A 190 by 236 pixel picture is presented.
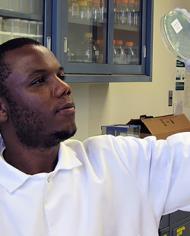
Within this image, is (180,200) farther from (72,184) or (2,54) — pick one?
(2,54)

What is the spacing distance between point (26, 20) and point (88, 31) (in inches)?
21.3

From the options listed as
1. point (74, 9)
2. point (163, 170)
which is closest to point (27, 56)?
point (163, 170)

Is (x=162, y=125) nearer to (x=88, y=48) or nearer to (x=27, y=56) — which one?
(x=88, y=48)

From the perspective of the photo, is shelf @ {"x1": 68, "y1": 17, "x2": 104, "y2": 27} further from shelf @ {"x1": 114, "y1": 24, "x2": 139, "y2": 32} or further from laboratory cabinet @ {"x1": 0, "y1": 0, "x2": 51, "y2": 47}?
laboratory cabinet @ {"x1": 0, "y1": 0, "x2": 51, "y2": 47}

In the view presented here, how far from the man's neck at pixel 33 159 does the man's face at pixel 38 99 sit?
0.10 feet

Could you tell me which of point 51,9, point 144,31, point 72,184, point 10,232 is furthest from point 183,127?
point 10,232

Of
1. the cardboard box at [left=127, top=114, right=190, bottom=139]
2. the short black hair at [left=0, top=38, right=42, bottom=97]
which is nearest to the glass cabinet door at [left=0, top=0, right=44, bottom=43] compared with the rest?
the short black hair at [left=0, top=38, right=42, bottom=97]

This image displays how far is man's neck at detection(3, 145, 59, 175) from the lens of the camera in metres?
1.43

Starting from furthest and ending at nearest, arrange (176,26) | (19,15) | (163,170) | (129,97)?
(129,97), (19,15), (176,26), (163,170)

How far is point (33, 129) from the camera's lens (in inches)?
54.1

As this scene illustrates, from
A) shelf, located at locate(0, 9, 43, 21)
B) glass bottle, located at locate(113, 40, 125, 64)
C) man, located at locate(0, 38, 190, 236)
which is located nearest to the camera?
man, located at locate(0, 38, 190, 236)

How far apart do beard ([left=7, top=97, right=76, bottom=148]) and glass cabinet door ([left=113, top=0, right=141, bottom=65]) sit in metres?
1.28

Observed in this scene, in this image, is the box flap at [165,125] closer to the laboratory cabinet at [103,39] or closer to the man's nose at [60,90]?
the laboratory cabinet at [103,39]

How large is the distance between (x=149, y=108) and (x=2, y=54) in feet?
6.98
